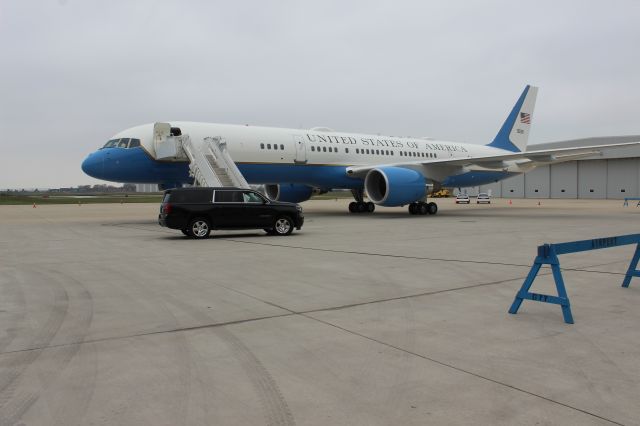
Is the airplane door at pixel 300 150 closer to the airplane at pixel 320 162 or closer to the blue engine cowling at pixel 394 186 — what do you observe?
the airplane at pixel 320 162

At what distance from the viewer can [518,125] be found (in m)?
33.1

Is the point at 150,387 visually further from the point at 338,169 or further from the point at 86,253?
the point at 338,169

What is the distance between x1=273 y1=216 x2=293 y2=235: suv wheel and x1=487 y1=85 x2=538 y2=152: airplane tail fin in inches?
872

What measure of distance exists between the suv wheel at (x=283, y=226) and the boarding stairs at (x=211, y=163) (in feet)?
13.0

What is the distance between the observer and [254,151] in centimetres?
2216

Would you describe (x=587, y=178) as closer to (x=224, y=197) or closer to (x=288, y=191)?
(x=288, y=191)

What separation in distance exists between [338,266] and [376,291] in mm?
2234


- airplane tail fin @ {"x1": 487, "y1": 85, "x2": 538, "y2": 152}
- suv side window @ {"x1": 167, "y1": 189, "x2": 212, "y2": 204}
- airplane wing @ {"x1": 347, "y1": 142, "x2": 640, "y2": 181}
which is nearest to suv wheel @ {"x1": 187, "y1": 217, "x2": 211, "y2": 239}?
suv side window @ {"x1": 167, "y1": 189, "x2": 212, "y2": 204}

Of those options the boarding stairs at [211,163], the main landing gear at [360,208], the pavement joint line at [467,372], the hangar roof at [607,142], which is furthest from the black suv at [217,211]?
the hangar roof at [607,142]

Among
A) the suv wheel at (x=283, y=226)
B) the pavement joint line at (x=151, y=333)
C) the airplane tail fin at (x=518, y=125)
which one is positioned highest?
the airplane tail fin at (x=518, y=125)

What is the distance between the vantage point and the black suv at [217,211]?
47.3 ft

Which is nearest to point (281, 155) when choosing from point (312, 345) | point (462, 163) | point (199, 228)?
point (462, 163)

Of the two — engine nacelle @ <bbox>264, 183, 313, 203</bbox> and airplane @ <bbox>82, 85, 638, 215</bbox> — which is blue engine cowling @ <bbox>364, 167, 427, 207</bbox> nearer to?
airplane @ <bbox>82, 85, 638, 215</bbox>

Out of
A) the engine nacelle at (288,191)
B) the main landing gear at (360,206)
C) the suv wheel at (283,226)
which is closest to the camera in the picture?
the suv wheel at (283,226)
